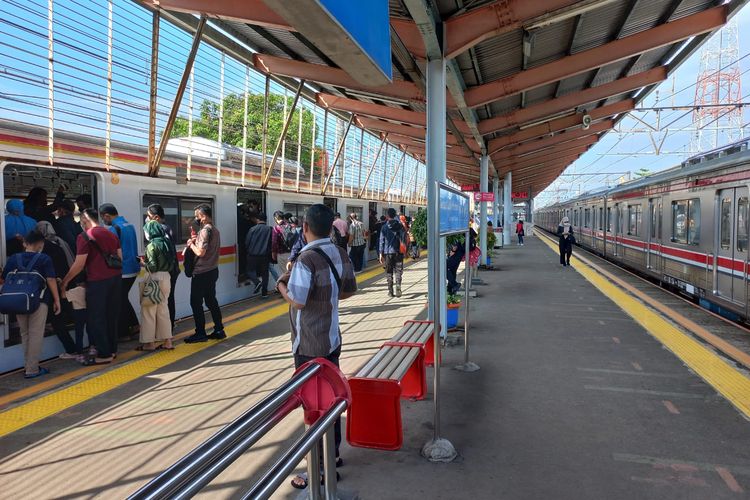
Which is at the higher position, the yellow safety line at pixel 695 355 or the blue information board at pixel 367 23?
the blue information board at pixel 367 23

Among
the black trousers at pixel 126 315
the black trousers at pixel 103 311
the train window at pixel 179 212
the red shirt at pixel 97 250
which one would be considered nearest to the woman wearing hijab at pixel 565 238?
the train window at pixel 179 212

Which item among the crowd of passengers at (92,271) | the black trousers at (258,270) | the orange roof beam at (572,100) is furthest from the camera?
the orange roof beam at (572,100)

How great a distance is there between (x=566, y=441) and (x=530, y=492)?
0.85 metres

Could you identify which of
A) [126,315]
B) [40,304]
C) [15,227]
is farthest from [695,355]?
[15,227]

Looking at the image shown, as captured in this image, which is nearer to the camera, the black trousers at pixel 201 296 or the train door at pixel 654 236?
the black trousers at pixel 201 296

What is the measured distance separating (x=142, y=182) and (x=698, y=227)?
9.10 metres

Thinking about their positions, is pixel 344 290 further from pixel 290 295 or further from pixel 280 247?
pixel 280 247

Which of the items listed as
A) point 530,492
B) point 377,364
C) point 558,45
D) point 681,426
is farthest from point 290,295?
point 558,45

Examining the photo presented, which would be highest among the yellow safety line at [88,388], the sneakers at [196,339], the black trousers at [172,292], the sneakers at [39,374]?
the black trousers at [172,292]

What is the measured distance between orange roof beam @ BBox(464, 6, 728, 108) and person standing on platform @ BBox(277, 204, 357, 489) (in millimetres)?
7777

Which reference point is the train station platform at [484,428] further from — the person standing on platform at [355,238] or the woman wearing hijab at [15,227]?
the person standing on platform at [355,238]

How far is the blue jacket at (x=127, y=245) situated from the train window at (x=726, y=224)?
8.37 metres

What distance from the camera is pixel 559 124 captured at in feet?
50.4

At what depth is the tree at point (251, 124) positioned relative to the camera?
29.1 ft
